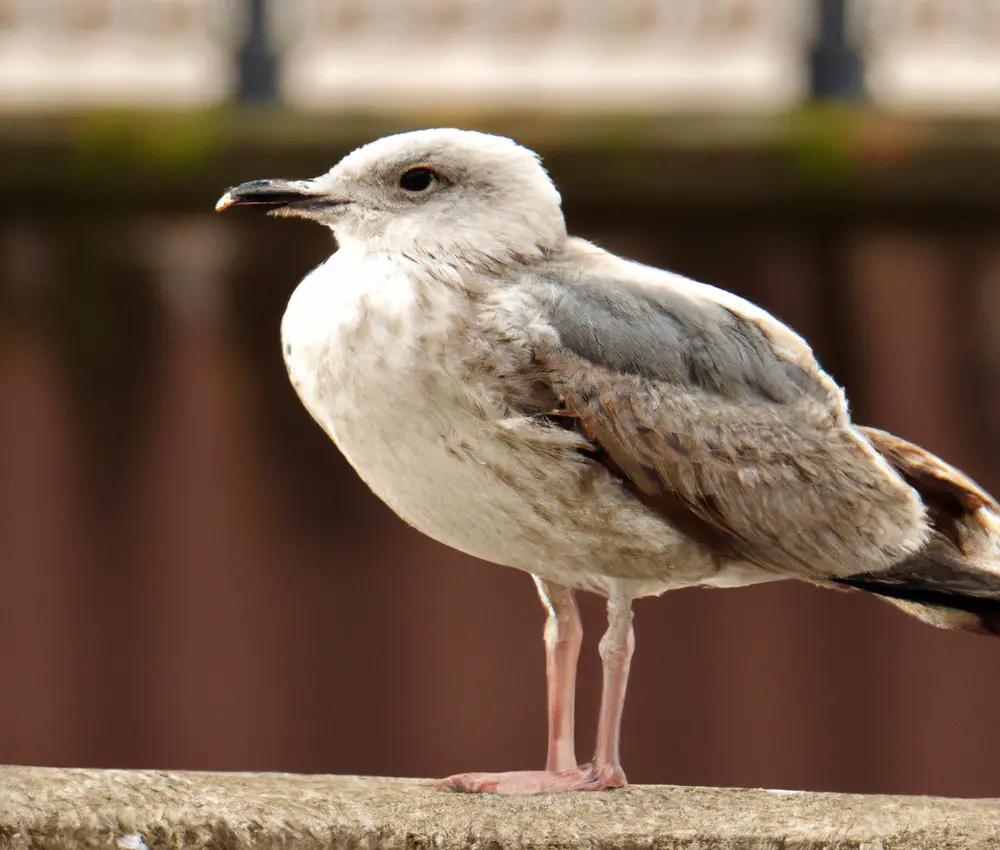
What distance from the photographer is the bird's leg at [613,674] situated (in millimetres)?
2238

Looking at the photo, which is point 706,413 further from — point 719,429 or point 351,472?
point 351,472

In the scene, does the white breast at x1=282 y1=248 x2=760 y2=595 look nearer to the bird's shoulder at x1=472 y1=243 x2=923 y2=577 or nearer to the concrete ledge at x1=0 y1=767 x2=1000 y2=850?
the bird's shoulder at x1=472 y1=243 x2=923 y2=577

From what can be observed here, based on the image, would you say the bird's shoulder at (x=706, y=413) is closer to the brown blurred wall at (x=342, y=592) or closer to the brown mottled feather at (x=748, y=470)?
the brown mottled feather at (x=748, y=470)

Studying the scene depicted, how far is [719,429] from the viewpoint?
2129mm

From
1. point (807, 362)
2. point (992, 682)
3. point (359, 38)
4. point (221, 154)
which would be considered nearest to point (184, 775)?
point (807, 362)

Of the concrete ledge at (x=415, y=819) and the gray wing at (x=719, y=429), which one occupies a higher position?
the gray wing at (x=719, y=429)

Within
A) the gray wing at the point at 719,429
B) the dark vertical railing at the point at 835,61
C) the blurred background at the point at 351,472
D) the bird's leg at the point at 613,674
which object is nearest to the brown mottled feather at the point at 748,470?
the gray wing at the point at 719,429

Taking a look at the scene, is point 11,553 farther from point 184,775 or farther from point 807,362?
point 807,362

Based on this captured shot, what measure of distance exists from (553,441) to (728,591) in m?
2.28

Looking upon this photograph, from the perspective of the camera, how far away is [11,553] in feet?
14.0

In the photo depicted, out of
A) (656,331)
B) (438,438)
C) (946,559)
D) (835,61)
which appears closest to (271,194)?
(438,438)

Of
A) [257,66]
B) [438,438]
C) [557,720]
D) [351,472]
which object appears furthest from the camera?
[257,66]

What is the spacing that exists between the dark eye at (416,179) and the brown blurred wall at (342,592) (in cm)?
208

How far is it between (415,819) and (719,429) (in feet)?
2.03
